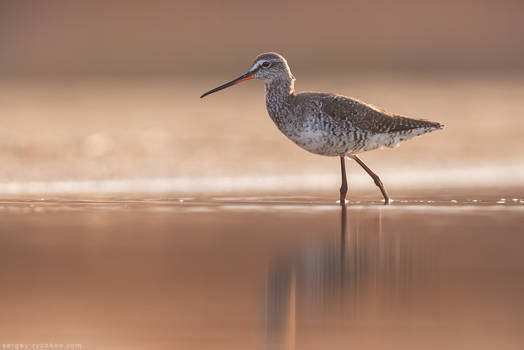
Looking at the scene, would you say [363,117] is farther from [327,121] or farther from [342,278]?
[342,278]

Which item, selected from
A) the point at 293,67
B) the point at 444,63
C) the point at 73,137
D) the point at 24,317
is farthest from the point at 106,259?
the point at 444,63

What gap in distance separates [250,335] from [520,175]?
28.4ft

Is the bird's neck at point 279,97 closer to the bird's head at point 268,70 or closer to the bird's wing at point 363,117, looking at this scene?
the bird's head at point 268,70

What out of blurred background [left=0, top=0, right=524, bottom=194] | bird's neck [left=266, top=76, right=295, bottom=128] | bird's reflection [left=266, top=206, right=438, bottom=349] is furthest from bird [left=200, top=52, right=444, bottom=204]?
bird's reflection [left=266, top=206, right=438, bottom=349]

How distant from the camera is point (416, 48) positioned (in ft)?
103

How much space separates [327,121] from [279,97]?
74 centimetres

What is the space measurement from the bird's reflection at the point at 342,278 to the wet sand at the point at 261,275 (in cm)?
1

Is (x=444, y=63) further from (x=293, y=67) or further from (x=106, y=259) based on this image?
(x=106, y=259)

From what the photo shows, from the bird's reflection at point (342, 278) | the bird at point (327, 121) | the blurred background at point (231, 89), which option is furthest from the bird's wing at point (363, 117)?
the bird's reflection at point (342, 278)

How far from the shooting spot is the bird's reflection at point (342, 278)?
5730 mm

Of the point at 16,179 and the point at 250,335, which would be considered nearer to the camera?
the point at 250,335

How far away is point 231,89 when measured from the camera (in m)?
22.6

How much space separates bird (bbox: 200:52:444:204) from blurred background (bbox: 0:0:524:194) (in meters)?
1.26

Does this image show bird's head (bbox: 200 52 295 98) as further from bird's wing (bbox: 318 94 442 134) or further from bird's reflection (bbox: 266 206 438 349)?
bird's reflection (bbox: 266 206 438 349)
